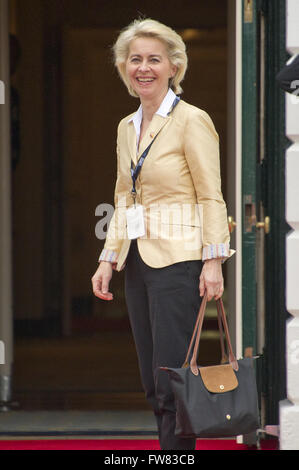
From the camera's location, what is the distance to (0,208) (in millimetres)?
5523

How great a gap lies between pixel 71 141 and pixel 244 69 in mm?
4877

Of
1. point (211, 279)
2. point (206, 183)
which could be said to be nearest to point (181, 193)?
point (206, 183)

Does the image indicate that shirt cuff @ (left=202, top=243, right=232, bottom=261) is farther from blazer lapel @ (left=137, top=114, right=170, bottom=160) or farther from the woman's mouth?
the woman's mouth

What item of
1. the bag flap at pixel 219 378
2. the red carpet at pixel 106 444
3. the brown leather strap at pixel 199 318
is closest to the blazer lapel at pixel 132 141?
A: the brown leather strap at pixel 199 318

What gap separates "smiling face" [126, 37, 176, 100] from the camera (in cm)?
327

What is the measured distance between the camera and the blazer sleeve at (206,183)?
3.17 meters

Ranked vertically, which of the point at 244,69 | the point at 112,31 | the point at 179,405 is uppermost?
the point at 112,31

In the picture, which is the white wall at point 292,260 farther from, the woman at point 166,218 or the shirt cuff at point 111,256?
the shirt cuff at point 111,256

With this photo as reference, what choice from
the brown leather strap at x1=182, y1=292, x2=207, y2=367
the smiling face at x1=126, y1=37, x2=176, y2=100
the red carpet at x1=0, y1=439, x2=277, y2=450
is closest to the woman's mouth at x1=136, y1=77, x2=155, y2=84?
the smiling face at x1=126, y1=37, x2=176, y2=100

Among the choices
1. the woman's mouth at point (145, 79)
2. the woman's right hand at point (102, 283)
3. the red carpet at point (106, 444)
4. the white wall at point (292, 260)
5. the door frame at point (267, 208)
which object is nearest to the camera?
the woman's mouth at point (145, 79)

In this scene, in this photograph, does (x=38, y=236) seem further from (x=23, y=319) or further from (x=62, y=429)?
(x=62, y=429)

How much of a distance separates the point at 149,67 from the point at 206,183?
490 millimetres

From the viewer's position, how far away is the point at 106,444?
4.56 metres

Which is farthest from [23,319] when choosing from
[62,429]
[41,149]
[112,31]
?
[62,429]
